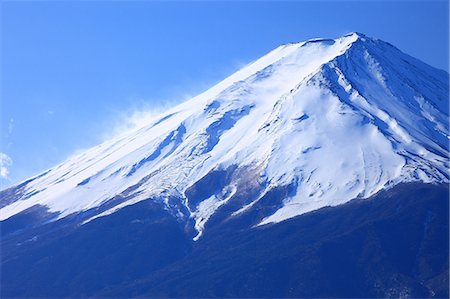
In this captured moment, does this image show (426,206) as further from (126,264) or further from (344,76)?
(344,76)

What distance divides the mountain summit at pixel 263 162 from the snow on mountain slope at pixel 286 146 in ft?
1.06

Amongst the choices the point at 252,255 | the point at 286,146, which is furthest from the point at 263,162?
the point at 252,255

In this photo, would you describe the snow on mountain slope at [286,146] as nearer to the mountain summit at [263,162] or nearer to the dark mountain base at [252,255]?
the mountain summit at [263,162]

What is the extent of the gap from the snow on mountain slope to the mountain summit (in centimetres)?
32

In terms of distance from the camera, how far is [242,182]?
471 feet

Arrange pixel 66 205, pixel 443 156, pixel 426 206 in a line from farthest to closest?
1. pixel 66 205
2. pixel 443 156
3. pixel 426 206

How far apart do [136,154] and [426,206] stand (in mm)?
68726

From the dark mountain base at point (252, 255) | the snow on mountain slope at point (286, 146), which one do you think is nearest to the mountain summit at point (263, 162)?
the snow on mountain slope at point (286, 146)

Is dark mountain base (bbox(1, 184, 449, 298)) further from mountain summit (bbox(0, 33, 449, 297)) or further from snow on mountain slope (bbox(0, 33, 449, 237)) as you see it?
snow on mountain slope (bbox(0, 33, 449, 237))

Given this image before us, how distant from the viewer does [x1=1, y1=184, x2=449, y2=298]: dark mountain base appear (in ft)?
354

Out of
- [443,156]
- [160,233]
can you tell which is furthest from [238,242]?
[443,156]

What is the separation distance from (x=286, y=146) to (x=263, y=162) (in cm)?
608

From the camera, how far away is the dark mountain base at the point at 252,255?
108 meters

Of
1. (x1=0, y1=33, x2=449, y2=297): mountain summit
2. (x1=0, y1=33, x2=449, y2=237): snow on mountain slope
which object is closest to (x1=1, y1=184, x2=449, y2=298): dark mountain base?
(x1=0, y1=33, x2=449, y2=297): mountain summit
